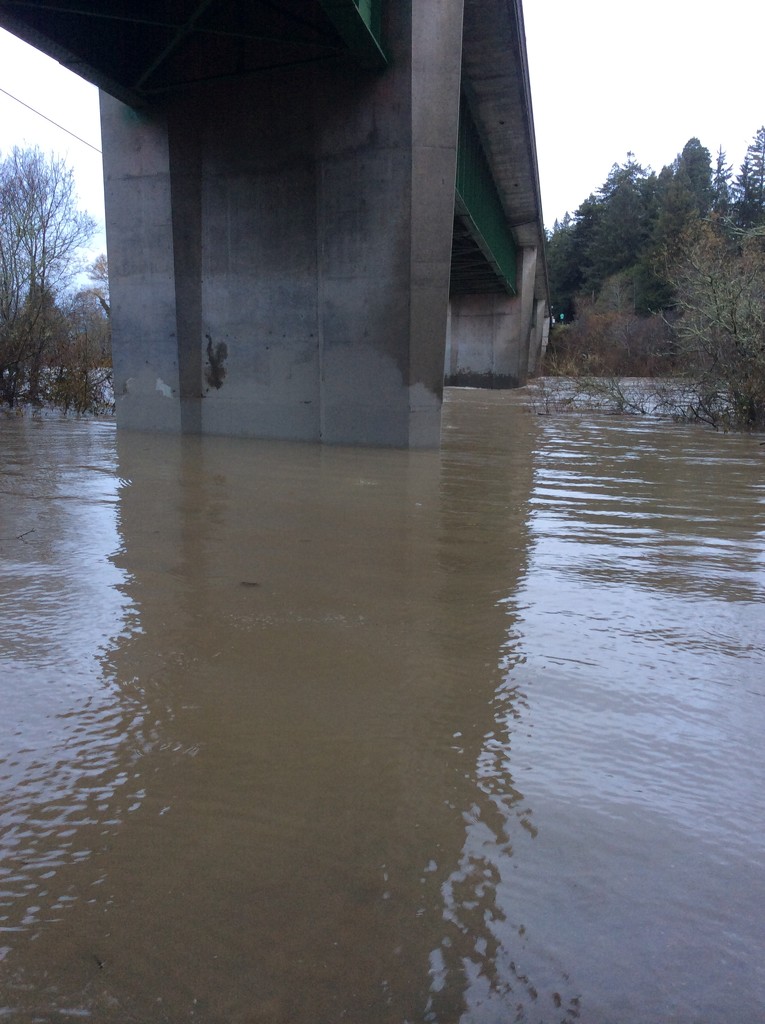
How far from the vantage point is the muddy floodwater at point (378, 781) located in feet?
4.35

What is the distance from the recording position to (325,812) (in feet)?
5.91

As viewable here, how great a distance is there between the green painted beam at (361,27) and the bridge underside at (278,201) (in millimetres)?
26

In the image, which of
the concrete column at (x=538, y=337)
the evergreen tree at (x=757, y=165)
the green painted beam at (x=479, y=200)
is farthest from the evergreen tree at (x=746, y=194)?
the green painted beam at (x=479, y=200)

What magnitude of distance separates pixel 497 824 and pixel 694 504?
194 inches

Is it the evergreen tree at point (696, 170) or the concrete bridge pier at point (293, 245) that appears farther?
the evergreen tree at point (696, 170)

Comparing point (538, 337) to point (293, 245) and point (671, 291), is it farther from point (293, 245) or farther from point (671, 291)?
point (293, 245)

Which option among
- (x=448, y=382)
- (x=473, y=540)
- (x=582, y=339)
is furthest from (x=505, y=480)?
(x=582, y=339)

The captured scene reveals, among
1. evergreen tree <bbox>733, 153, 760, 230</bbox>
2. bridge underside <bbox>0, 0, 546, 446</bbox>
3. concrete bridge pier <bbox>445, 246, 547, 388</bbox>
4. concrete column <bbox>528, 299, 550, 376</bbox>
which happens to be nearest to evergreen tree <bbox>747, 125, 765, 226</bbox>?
evergreen tree <bbox>733, 153, 760, 230</bbox>

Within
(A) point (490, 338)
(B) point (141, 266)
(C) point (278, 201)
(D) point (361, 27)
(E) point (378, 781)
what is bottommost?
(E) point (378, 781)

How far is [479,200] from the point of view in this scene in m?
20.0

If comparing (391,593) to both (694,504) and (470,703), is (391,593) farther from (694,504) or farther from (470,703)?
(694,504)

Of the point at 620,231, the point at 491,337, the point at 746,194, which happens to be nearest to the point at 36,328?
the point at 491,337

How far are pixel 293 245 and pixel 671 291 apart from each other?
175 feet

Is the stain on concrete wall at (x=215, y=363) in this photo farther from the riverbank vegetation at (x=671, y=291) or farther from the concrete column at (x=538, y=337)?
the concrete column at (x=538, y=337)
